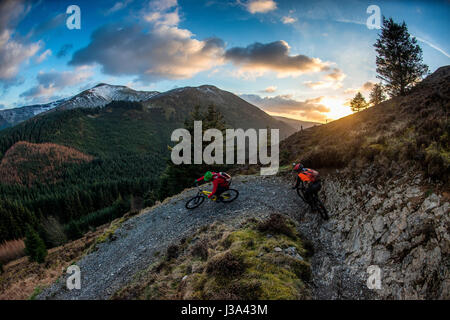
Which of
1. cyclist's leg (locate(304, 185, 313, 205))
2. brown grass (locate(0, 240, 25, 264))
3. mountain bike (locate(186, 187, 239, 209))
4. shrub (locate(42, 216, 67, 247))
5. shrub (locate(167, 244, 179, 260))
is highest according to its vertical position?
cyclist's leg (locate(304, 185, 313, 205))

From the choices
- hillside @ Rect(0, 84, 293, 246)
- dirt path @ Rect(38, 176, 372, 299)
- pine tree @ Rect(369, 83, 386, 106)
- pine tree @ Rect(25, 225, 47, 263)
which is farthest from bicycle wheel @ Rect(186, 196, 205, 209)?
pine tree @ Rect(369, 83, 386, 106)

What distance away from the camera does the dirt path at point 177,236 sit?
7544 mm

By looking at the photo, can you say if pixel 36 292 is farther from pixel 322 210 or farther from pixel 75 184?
pixel 75 184

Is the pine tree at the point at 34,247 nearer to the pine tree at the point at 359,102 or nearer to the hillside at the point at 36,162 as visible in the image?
the pine tree at the point at 359,102

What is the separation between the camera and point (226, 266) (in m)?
6.69

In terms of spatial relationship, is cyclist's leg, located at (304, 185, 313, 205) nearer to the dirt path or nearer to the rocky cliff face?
the dirt path

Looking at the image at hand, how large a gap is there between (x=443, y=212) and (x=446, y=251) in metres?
1.28

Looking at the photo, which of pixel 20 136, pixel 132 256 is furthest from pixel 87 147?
pixel 132 256

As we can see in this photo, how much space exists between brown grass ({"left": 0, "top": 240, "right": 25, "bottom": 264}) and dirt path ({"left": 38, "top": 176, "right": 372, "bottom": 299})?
76279mm

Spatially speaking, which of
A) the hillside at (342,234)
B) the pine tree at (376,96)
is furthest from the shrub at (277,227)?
the pine tree at (376,96)

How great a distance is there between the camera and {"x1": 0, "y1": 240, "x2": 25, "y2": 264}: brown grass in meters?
63.4

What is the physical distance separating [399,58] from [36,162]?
210764mm

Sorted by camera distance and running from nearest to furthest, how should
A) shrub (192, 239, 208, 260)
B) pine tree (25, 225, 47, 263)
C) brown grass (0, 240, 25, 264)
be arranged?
1. shrub (192, 239, 208, 260)
2. pine tree (25, 225, 47, 263)
3. brown grass (0, 240, 25, 264)

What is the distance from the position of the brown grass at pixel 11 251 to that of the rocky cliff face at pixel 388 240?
8793 centimetres
